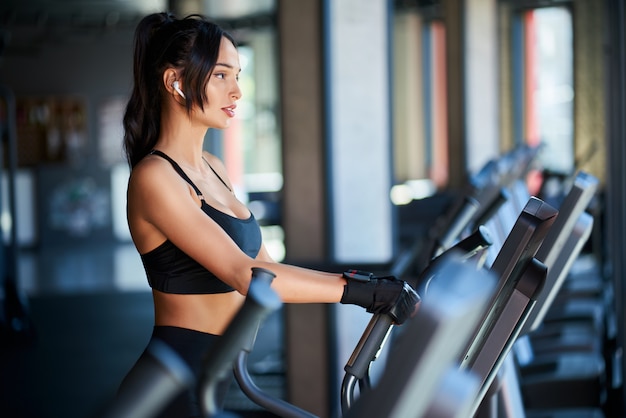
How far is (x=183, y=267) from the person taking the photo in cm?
179

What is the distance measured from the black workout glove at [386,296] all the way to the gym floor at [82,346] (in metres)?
1.81

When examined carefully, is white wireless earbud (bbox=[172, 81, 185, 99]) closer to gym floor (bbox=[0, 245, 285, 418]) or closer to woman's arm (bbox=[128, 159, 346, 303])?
woman's arm (bbox=[128, 159, 346, 303])

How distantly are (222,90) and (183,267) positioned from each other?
0.37 m

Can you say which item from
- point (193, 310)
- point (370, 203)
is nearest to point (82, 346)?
point (370, 203)

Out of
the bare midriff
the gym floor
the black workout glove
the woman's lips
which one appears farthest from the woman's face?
the gym floor

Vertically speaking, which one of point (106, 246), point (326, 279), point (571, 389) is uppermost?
point (326, 279)

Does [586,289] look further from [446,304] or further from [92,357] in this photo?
[446,304]

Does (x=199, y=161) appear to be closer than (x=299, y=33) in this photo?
Yes

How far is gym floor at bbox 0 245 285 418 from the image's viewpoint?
4.66 m

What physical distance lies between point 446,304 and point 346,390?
0.75m

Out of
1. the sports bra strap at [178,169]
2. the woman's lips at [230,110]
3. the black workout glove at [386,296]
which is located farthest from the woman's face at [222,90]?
the black workout glove at [386,296]

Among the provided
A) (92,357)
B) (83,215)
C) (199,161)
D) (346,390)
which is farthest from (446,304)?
(83,215)

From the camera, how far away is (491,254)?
2.18 m

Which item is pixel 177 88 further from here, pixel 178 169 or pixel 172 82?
pixel 178 169
